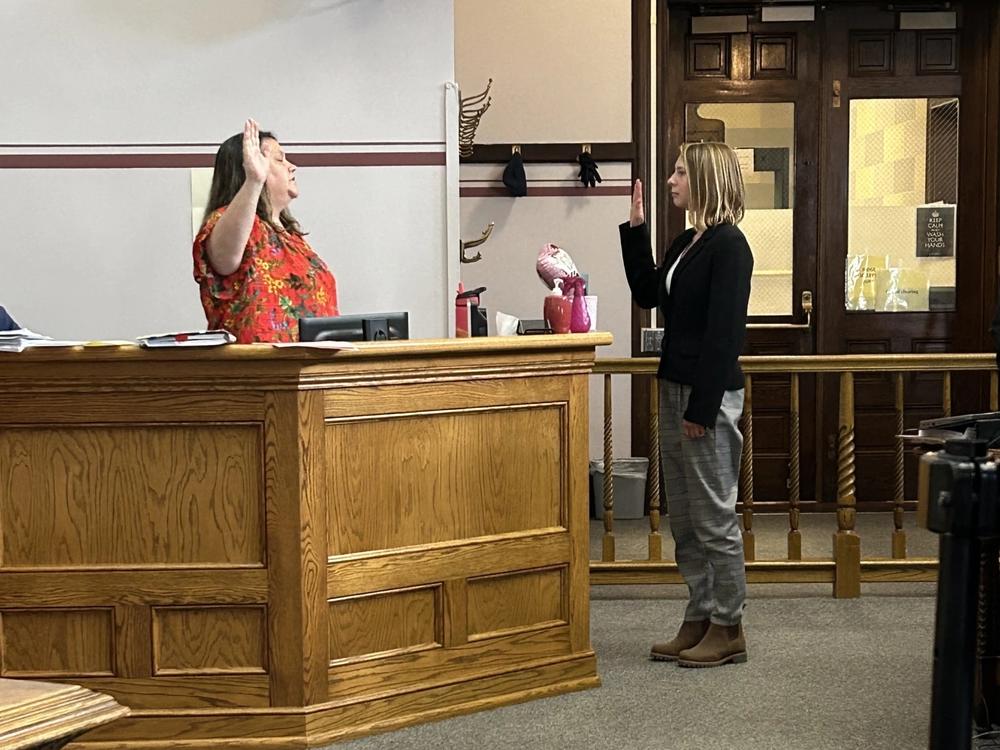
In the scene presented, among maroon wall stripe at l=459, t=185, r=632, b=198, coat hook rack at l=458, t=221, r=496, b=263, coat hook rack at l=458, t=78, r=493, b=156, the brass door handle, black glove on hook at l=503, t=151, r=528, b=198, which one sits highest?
coat hook rack at l=458, t=78, r=493, b=156

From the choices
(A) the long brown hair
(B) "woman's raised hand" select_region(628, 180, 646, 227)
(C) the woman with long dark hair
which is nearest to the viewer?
(C) the woman with long dark hair

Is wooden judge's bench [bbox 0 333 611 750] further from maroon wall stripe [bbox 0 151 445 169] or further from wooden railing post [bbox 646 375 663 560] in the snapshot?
maroon wall stripe [bbox 0 151 445 169]

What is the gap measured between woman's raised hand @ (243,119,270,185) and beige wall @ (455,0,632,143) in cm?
349

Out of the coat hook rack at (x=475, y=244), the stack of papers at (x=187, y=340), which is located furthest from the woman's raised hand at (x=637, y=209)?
the coat hook rack at (x=475, y=244)

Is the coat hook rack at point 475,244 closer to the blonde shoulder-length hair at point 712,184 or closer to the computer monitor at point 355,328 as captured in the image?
the blonde shoulder-length hair at point 712,184

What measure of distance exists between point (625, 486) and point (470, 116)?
2.14 meters

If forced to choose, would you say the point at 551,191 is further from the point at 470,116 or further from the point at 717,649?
the point at 717,649

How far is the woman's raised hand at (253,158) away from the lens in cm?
344

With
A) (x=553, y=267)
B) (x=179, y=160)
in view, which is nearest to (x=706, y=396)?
(x=553, y=267)

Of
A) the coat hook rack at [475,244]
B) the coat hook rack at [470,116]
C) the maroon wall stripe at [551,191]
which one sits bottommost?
the coat hook rack at [475,244]

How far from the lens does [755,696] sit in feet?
12.5

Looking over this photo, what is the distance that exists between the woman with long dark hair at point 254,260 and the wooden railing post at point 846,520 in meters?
2.26

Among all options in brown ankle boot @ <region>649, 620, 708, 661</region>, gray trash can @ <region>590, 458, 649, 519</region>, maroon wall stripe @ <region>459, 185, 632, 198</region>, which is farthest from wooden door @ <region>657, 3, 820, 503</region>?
brown ankle boot @ <region>649, 620, 708, 661</region>

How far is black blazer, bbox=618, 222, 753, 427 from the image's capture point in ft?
12.7
